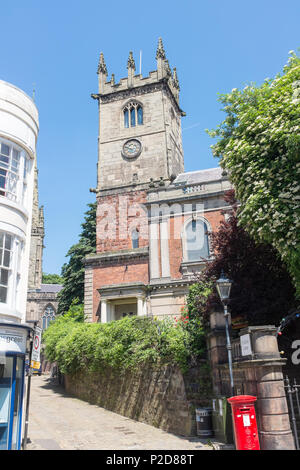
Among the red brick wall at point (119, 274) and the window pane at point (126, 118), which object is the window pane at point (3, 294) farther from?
the window pane at point (126, 118)

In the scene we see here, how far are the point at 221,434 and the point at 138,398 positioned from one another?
5.12 metres

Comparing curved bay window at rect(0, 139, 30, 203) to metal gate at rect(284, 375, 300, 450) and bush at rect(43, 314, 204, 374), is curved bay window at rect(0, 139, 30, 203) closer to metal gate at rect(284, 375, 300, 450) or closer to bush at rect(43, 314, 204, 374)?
bush at rect(43, 314, 204, 374)

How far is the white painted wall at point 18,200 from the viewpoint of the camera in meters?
11.2

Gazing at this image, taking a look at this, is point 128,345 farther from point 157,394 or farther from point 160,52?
point 160,52

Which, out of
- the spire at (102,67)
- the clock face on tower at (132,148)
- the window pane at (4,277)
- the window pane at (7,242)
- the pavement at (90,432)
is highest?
the spire at (102,67)

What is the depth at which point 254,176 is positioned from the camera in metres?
11.4

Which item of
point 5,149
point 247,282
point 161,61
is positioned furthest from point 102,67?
point 247,282

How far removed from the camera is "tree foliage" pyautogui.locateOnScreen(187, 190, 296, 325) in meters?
12.8

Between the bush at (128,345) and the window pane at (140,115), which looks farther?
the window pane at (140,115)

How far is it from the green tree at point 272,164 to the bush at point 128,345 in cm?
431

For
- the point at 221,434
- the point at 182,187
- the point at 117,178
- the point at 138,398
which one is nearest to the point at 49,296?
the point at 117,178

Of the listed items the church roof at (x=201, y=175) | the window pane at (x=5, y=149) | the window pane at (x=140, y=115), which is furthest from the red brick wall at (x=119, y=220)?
the window pane at (x=5, y=149)

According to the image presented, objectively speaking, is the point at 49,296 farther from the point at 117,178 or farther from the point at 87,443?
the point at 87,443

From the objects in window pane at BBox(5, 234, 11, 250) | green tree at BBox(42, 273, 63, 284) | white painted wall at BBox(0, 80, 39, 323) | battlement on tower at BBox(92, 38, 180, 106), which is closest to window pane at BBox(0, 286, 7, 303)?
white painted wall at BBox(0, 80, 39, 323)
